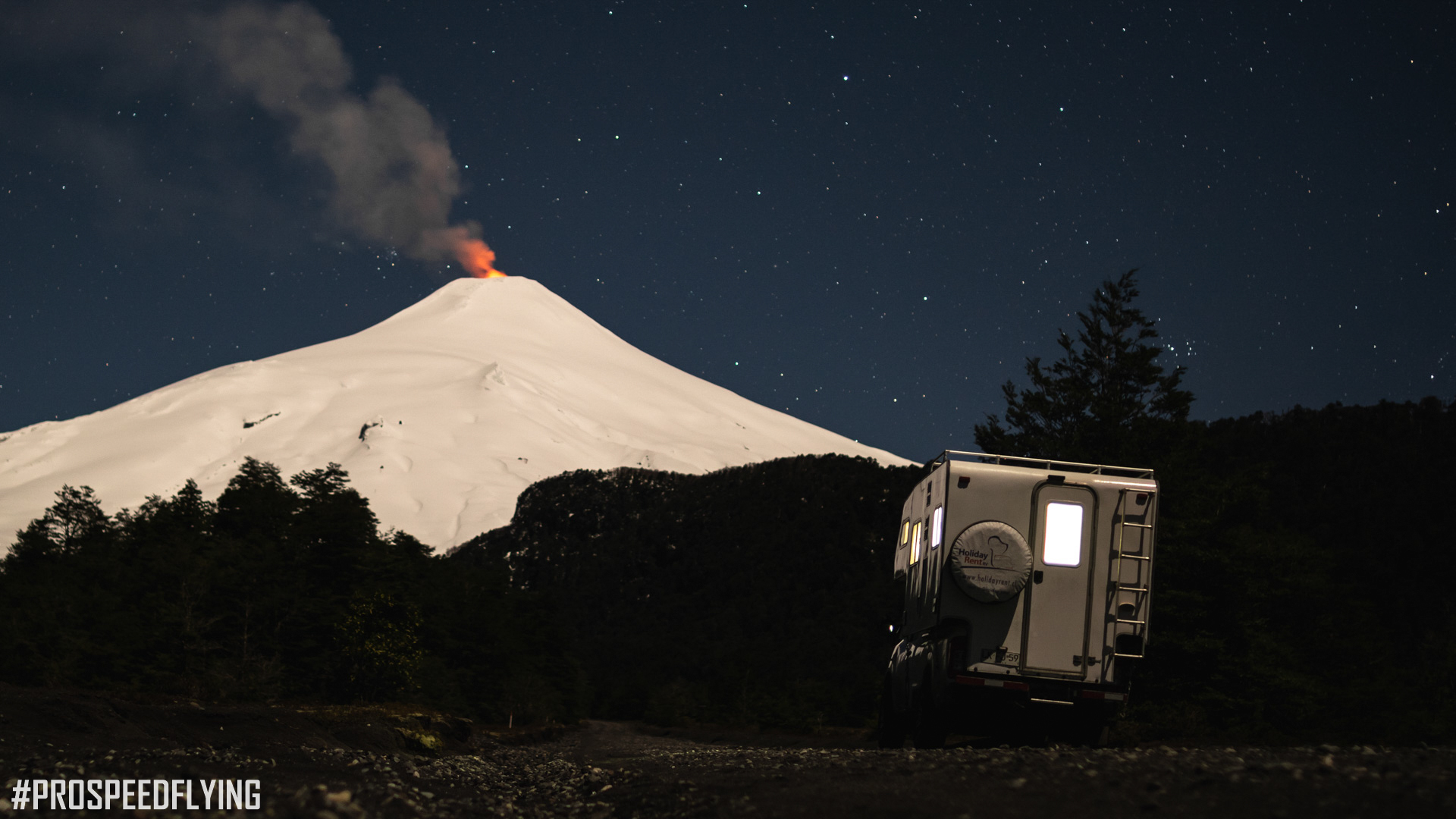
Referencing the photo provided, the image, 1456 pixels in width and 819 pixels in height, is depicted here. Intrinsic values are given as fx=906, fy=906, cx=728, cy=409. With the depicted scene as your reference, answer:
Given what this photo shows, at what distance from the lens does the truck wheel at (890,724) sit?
14.8 m

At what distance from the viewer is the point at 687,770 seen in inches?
431

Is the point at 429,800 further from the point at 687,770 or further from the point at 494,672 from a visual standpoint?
the point at 494,672

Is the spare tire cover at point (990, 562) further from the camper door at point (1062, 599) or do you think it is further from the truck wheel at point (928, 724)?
the truck wheel at point (928, 724)

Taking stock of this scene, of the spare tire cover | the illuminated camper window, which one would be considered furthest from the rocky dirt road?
the illuminated camper window

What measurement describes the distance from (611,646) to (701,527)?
21.2 meters

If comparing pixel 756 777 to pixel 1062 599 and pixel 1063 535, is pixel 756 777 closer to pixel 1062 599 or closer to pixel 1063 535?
pixel 1062 599

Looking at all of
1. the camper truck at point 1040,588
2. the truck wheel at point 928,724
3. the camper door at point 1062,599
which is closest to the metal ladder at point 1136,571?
the camper truck at point 1040,588

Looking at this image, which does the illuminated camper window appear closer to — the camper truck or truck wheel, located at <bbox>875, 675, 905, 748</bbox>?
the camper truck

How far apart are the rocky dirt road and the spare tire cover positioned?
192 cm

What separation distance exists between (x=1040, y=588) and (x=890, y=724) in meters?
4.84

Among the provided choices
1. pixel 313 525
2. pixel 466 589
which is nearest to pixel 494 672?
pixel 466 589

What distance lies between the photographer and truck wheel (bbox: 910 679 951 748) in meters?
12.4

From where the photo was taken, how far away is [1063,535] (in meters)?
11.6

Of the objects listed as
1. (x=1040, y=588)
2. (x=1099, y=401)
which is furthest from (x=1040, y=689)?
(x=1099, y=401)
